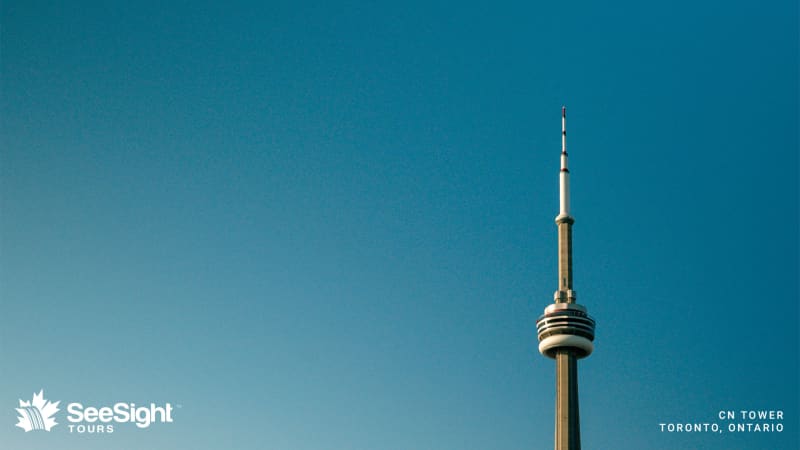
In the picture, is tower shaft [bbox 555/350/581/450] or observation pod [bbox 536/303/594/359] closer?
Answer: tower shaft [bbox 555/350/581/450]

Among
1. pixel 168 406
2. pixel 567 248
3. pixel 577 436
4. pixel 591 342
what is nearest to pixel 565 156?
pixel 567 248

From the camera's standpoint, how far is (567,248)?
174125 mm

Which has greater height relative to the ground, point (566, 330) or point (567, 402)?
point (566, 330)

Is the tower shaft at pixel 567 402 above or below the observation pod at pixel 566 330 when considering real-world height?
below

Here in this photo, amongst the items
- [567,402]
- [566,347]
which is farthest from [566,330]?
[567,402]

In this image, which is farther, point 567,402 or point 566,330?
point 566,330

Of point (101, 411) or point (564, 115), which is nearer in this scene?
point (101, 411)

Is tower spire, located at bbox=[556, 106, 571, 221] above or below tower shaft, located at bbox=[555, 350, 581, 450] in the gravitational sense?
above

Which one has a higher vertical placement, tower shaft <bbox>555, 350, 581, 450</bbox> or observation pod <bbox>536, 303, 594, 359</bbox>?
observation pod <bbox>536, 303, 594, 359</bbox>

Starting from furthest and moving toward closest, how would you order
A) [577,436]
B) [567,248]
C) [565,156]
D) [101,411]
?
[565,156] → [567,248] → [577,436] → [101,411]

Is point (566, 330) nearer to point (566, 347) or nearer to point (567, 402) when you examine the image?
point (566, 347)

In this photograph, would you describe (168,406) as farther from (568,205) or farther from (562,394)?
(568,205)

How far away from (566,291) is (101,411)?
7996cm

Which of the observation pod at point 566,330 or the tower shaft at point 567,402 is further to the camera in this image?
the observation pod at point 566,330
